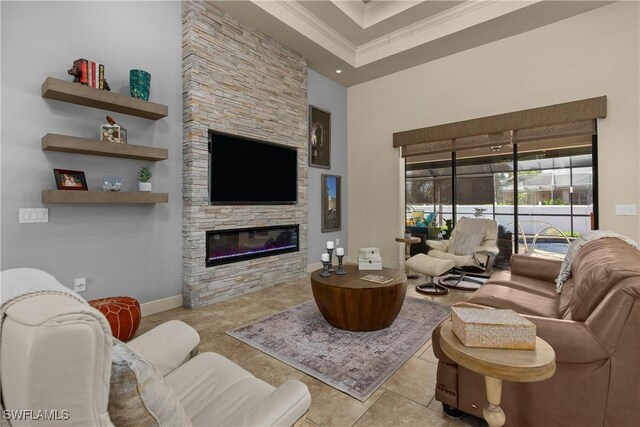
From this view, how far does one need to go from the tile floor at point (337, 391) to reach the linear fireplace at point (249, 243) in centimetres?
74

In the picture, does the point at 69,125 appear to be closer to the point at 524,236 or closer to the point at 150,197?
the point at 150,197

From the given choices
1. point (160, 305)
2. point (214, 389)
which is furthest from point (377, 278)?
point (160, 305)

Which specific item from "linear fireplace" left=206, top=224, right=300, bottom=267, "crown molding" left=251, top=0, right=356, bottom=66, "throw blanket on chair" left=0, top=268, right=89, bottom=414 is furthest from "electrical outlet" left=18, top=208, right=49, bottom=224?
"crown molding" left=251, top=0, right=356, bottom=66

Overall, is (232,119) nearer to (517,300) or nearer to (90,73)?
(90,73)

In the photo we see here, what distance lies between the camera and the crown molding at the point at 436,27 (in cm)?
384

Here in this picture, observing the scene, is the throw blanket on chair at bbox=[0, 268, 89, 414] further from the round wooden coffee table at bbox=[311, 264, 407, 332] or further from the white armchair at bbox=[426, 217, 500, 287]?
the white armchair at bbox=[426, 217, 500, 287]

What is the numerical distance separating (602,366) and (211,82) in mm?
4096

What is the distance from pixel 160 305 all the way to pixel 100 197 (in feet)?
4.44

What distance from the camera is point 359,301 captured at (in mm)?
2555

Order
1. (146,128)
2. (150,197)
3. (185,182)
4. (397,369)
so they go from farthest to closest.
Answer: (185,182) < (146,128) < (150,197) < (397,369)

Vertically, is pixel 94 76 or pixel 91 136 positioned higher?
pixel 94 76

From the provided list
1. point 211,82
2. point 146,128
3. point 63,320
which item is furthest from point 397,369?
point 211,82

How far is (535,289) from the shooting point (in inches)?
99.4

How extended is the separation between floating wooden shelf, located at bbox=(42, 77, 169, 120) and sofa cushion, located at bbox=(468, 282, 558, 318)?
3.46 metres
